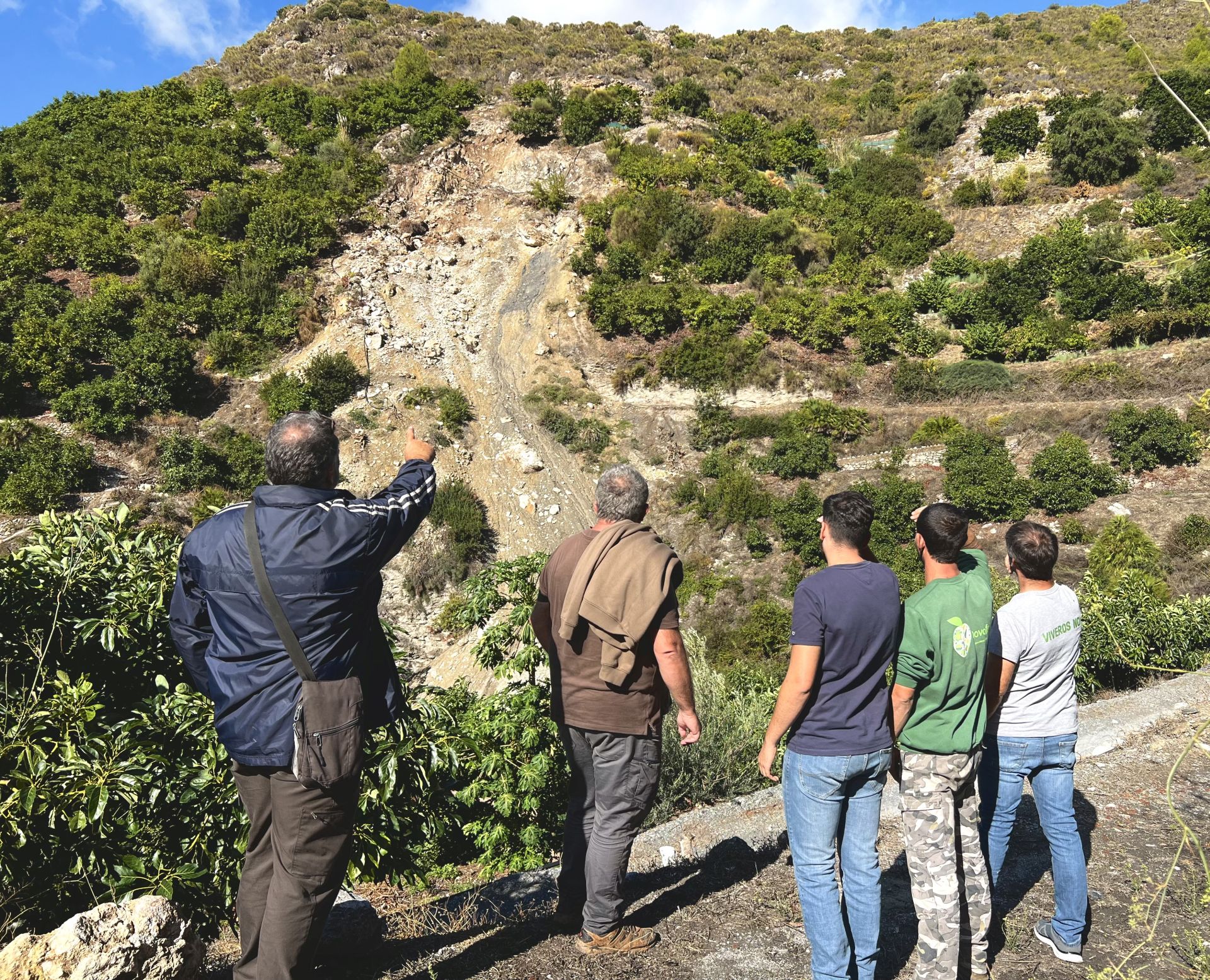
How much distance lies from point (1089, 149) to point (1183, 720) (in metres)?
24.8

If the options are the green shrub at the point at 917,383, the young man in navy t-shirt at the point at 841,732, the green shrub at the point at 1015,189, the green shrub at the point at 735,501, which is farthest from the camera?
the green shrub at the point at 1015,189

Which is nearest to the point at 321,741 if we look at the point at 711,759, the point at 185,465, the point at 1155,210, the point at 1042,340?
the point at 711,759

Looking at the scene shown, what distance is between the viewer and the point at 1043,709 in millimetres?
2711

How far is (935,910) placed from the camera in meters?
2.37

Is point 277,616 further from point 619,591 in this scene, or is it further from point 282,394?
point 282,394

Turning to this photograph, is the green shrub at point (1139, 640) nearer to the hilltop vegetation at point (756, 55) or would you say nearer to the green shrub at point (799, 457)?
the green shrub at point (799, 457)

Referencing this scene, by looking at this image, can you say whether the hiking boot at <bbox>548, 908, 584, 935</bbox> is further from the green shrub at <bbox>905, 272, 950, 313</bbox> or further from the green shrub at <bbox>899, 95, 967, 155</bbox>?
the green shrub at <bbox>899, 95, 967, 155</bbox>

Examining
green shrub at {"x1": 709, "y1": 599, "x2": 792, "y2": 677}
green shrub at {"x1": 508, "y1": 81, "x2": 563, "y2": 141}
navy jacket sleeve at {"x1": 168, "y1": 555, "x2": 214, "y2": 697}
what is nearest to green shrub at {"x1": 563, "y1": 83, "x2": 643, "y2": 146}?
green shrub at {"x1": 508, "y1": 81, "x2": 563, "y2": 141}

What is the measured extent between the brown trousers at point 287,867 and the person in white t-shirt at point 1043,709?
235cm

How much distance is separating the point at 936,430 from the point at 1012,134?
1698 cm

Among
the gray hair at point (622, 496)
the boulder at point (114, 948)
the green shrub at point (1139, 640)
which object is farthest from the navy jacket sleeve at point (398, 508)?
the green shrub at point (1139, 640)

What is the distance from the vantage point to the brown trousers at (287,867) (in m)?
2.01

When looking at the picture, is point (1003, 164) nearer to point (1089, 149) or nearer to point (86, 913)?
point (1089, 149)

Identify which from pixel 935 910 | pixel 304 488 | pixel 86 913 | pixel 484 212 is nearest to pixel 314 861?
pixel 86 913
